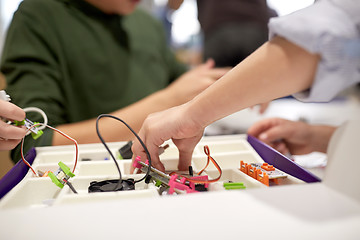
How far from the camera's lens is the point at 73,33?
76cm

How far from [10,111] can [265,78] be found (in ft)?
0.98

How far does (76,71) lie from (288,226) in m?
0.67

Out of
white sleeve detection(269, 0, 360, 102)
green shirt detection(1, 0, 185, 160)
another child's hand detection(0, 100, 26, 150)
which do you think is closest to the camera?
white sleeve detection(269, 0, 360, 102)

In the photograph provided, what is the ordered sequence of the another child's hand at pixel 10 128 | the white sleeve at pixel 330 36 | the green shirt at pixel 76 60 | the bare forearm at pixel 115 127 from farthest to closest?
the green shirt at pixel 76 60 → the bare forearm at pixel 115 127 → the another child's hand at pixel 10 128 → the white sleeve at pixel 330 36

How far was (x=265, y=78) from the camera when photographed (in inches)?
11.1

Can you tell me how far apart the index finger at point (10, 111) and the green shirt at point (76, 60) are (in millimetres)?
82

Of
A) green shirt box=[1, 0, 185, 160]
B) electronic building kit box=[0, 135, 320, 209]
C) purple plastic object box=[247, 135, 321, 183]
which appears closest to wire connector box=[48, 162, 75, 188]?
electronic building kit box=[0, 135, 320, 209]

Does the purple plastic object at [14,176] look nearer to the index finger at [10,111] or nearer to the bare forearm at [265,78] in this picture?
the index finger at [10,111]

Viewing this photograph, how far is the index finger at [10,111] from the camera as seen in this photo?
13.7 inches

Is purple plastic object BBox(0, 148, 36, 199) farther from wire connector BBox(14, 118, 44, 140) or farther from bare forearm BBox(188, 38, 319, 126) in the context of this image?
bare forearm BBox(188, 38, 319, 126)

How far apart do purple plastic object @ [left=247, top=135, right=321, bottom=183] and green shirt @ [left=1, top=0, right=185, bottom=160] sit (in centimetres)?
34

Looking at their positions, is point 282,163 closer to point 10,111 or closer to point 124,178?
point 124,178

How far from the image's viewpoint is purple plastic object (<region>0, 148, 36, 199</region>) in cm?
33

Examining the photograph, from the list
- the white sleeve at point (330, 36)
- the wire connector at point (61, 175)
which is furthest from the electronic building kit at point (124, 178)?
the white sleeve at point (330, 36)
